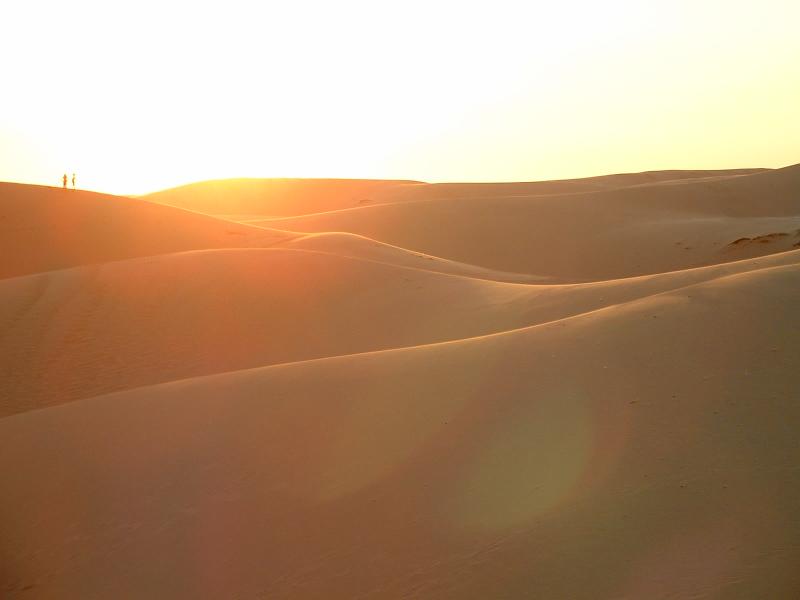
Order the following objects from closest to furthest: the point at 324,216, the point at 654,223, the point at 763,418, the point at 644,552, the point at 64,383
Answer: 1. the point at 644,552
2. the point at 763,418
3. the point at 64,383
4. the point at 654,223
5. the point at 324,216

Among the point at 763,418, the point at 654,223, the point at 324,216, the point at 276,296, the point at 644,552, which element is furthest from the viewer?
the point at 324,216

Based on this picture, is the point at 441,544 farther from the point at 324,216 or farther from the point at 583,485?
the point at 324,216

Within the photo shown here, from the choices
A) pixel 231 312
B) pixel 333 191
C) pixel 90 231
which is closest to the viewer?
pixel 231 312

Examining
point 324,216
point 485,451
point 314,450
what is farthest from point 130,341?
point 324,216

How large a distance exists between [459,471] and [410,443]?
0.55 metres

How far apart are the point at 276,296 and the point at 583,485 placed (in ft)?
24.2

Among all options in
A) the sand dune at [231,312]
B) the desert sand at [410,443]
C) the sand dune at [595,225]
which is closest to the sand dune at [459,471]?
the desert sand at [410,443]

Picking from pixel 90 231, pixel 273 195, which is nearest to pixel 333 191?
pixel 273 195

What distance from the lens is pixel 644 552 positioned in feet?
13.2

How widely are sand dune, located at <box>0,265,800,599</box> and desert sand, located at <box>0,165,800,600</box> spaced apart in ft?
0.05

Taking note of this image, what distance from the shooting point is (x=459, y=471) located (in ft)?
Answer: 17.1

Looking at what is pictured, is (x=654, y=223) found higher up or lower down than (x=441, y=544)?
higher up

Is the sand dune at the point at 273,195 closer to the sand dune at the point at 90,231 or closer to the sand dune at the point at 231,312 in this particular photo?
the sand dune at the point at 90,231

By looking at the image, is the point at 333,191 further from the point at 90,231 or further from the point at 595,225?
the point at 90,231
